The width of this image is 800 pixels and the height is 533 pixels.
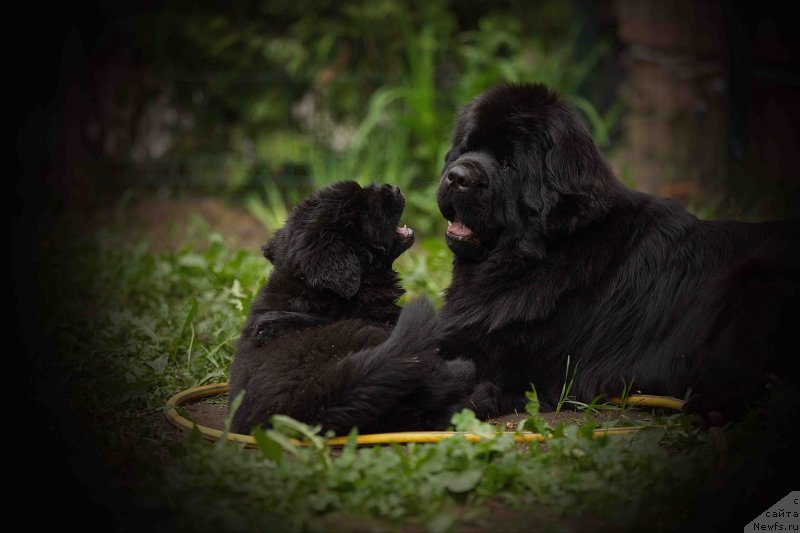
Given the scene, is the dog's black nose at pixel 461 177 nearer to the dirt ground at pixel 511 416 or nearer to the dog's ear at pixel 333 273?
the dog's ear at pixel 333 273

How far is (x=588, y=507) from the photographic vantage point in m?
2.24

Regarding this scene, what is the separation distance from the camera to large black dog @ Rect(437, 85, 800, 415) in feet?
10.5

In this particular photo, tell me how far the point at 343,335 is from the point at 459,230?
769 mm

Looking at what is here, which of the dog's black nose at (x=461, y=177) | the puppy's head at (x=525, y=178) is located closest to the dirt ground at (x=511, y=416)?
the puppy's head at (x=525, y=178)

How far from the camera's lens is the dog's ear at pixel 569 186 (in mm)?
3225

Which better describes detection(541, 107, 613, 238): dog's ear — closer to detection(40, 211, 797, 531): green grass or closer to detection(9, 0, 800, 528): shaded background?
detection(40, 211, 797, 531): green grass

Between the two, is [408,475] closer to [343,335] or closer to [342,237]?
[343,335]

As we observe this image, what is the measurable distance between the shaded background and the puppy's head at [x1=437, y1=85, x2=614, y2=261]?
279cm

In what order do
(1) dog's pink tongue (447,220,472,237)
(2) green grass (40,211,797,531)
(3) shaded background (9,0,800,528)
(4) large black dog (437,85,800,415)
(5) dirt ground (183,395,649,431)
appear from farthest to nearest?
(3) shaded background (9,0,800,528) < (1) dog's pink tongue (447,220,472,237) < (4) large black dog (437,85,800,415) < (5) dirt ground (183,395,649,431) < (2) green grass (40,211,797,531)

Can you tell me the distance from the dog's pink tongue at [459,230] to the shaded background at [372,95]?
287cm

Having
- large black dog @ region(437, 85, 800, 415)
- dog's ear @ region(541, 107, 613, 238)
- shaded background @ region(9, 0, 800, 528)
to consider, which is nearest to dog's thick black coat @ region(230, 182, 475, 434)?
large black dog @ region(437, 85, 800, 415)

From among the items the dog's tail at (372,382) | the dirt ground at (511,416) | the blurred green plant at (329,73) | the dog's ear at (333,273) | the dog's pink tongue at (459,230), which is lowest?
the dirt ground at (511,416)

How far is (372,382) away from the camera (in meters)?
2.66

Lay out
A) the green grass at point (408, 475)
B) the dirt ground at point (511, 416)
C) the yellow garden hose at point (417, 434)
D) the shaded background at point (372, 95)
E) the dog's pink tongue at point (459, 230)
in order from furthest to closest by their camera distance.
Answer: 1. the shaded background at point (372, 95)
2. the dog's pink tongue at point (459, 230)
3. the dirt ground at point (511, 416)
4. the yellow garden hose at point (417, 434)
5. the green grass at point (408, 475)
